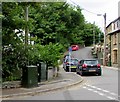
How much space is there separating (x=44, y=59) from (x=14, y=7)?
5.60 metres

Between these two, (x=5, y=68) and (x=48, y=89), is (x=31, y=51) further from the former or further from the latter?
(x=48, y=89)

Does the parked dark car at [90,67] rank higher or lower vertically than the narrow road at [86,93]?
higher

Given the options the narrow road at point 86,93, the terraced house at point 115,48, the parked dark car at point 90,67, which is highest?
the terraced house at point 115,48

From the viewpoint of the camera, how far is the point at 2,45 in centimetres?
1795

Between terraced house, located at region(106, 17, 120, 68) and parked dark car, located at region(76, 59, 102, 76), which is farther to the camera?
terraced house, located at region(106, 17, 120, 68)

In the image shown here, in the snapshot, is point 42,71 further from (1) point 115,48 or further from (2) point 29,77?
(1) point 115,48

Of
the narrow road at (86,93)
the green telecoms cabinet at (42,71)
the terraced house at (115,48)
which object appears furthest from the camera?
the terraced house at (115,48)

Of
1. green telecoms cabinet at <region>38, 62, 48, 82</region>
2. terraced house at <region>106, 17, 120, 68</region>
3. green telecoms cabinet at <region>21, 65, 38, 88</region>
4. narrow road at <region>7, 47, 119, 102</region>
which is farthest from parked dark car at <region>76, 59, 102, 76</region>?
terraced house at <region>106, 17, 120, 68</region>

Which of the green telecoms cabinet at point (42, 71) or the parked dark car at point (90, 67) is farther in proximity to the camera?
the parked dark car at point (90, 67)

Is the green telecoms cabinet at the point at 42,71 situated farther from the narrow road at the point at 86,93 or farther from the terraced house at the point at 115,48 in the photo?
the terraced house at the point at 115,48

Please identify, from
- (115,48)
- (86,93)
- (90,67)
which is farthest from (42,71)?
(115,48)

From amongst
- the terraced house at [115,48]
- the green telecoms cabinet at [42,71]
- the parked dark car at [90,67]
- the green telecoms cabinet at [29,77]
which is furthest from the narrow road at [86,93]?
the terraced house at [115,48]

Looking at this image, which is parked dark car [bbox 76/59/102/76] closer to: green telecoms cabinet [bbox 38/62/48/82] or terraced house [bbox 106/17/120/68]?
green telecoms cabinet [bbox 38/62/48/82]

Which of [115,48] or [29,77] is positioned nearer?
[29,77]
